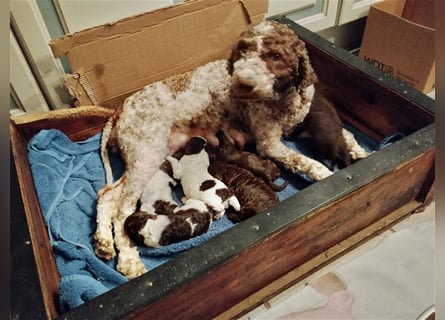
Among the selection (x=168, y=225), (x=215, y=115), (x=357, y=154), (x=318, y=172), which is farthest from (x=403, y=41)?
(x=168, y=225)

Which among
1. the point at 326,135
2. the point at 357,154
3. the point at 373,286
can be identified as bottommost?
the point at 373,286

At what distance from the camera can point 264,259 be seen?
132cm

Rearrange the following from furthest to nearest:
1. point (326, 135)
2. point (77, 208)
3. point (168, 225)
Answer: point (326, 135) → point (77, 208) → point (168, 225)

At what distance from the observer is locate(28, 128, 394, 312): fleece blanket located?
4.41ft

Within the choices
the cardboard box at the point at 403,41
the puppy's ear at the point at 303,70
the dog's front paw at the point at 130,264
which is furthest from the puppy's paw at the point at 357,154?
the dog's front paw at the point at 130,264

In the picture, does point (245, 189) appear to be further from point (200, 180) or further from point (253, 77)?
point (253, 77)

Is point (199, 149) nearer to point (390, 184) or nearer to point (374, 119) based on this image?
point (390, 184)

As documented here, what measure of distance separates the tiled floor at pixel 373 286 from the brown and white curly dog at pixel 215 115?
0.38 metres

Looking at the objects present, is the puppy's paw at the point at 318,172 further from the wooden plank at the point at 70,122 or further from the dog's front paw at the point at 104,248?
the wooden plank at the point at 70,122

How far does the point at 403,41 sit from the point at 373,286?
1377mm

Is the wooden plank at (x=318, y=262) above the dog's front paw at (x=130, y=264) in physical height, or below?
below

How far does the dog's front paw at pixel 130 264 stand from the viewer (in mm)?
1416

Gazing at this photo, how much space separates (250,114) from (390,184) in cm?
64

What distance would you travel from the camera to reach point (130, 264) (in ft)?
4.69
